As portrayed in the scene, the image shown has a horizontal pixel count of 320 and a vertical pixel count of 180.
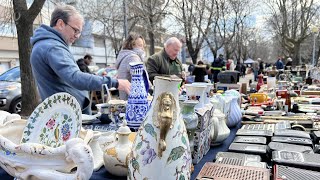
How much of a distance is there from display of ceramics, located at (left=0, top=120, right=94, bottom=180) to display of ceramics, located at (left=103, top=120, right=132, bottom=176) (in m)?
0.18

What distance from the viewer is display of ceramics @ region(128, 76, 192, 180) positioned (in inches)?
30.4

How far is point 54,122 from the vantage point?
39.8 inches

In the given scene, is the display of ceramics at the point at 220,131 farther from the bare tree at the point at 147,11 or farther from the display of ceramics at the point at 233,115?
Result: the bare tree at the point at 147,11

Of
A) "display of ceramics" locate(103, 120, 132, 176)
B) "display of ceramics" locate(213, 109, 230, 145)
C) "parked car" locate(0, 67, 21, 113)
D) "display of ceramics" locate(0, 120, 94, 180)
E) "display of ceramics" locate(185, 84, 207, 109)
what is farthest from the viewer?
"parked car" locate(0, 67, 21, 113)

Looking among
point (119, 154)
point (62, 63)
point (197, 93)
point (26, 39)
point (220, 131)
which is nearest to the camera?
point (119, 154)

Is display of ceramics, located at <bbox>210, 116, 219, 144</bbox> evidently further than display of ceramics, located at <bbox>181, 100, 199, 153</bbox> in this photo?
Yes

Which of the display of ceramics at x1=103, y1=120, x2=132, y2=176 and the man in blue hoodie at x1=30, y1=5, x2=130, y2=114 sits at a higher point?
the man in blue hoodie at x1=30, y1=5, x2=130, y2=114

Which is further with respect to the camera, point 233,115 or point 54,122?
point 233,115

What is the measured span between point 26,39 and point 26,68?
1.75 feet

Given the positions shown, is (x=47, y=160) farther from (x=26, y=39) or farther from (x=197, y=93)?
(x=26, y=39)

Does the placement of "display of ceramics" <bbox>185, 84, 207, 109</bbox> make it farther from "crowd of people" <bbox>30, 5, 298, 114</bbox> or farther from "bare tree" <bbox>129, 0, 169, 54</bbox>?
"bare tree" <bbox>129, 0, 169, 54</bbox>

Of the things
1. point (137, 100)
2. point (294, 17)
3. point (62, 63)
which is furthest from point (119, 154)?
point (294, 17)

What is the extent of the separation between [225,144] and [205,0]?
12.6m

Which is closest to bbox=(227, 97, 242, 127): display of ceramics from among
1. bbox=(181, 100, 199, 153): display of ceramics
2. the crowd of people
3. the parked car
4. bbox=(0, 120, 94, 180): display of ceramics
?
the crowd of people
